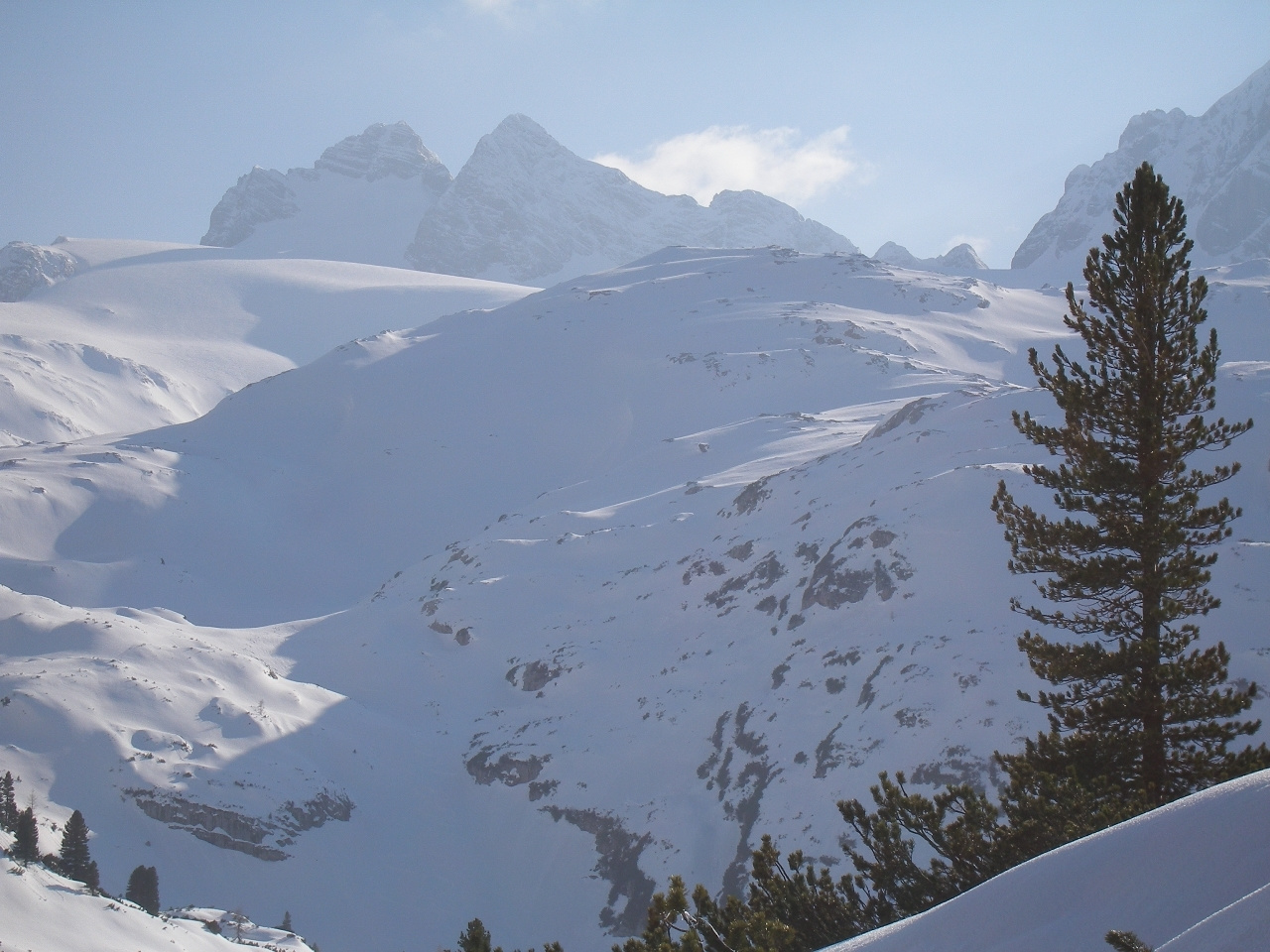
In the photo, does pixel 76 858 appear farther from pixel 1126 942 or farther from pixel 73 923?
pixel 1126 942

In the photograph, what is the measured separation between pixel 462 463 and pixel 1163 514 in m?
75.7

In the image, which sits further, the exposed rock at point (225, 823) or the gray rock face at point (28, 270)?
the gray rock face at point (28, 270)

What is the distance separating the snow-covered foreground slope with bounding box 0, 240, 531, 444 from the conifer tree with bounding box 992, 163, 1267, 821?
121188 millimetres

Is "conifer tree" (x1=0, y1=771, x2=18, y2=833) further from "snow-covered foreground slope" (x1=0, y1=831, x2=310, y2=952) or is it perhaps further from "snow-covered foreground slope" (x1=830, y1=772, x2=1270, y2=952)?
"snow-covered foreground slope" (x1=830, y1=772, x2=1270, y2=952)

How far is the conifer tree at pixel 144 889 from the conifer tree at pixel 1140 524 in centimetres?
3001

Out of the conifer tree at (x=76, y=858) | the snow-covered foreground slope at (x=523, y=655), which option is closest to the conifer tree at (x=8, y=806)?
the conifer tree at (x=76, y=858)

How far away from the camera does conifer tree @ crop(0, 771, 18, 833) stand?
105ft

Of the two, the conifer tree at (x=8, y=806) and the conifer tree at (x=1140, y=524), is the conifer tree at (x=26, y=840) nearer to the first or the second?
the conifer tree at (x=8, y=806)

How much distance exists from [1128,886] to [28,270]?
9026 inches

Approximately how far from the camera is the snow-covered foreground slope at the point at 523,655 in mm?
34625

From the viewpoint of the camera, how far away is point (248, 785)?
3972 cm

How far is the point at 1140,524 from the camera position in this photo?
1316 centimetres

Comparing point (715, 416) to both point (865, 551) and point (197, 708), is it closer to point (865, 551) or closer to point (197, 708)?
point (865, 551)

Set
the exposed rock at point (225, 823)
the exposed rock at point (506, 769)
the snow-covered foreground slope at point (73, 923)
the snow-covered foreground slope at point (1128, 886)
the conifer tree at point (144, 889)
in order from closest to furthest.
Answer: the snow-covered foreground slope at point (1128, 886)
the snow-covered foreground slope at point (73, 923)
the conifer tree at point (144, 889)
the exposed rock at point (225, 823)
the exposed rock at point (506, 769)
